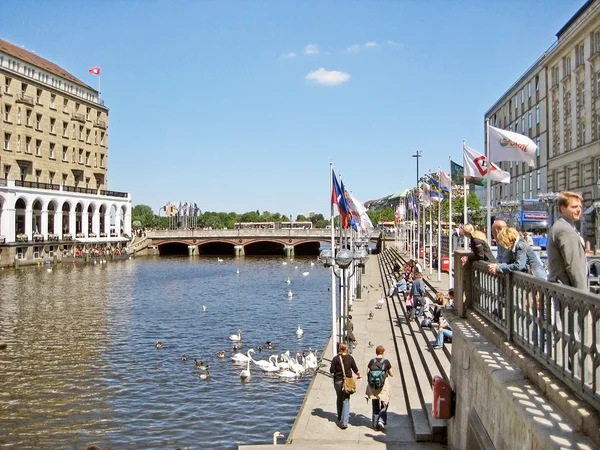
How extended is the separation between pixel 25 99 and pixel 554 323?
83.6 meters

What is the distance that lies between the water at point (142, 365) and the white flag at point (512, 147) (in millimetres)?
9062

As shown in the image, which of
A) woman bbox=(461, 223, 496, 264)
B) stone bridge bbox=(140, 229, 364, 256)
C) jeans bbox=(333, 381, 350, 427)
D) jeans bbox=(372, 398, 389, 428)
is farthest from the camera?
stone bridge bbox=(140, 229, 364, 256)

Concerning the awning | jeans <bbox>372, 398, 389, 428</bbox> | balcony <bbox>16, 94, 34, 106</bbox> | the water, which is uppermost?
balcony <bbox>16, 94, 34, 106</bbox>

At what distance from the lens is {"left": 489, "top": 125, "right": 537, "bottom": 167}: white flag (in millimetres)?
15664

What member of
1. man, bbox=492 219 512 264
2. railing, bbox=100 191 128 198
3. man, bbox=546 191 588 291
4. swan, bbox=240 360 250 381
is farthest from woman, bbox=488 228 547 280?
railing, bbox=100 191 128 198

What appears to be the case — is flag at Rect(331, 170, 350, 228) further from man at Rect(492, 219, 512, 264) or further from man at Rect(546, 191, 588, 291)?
man at Rect(546, 191, 588, 291)

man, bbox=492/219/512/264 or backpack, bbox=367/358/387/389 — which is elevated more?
man, bbox=492/219/512/264

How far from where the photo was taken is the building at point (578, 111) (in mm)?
45375

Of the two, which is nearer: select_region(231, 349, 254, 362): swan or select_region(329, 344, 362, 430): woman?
select_region(329, 344, 362, 430): woman

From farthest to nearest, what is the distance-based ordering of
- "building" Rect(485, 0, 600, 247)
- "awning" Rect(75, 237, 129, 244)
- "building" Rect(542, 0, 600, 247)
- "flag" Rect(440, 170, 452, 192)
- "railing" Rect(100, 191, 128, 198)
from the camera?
"railing" Rect(100, 191, 128, 198)
"awning" Rect(75, 237, 129, 244)
"building" Rect(485, 0, 600, 247)
"building" Rect(542, 0, 600, 247)
"flag" Rect(440, 170, 452, 192)

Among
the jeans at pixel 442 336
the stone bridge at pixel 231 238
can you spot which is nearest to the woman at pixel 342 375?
the jeans at pixel 442 336

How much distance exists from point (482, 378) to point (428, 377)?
8.71 metres

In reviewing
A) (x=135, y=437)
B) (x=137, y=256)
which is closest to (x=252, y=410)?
(x=135, y=437)

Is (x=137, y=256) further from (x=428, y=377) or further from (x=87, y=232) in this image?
(x=428, y=377)
